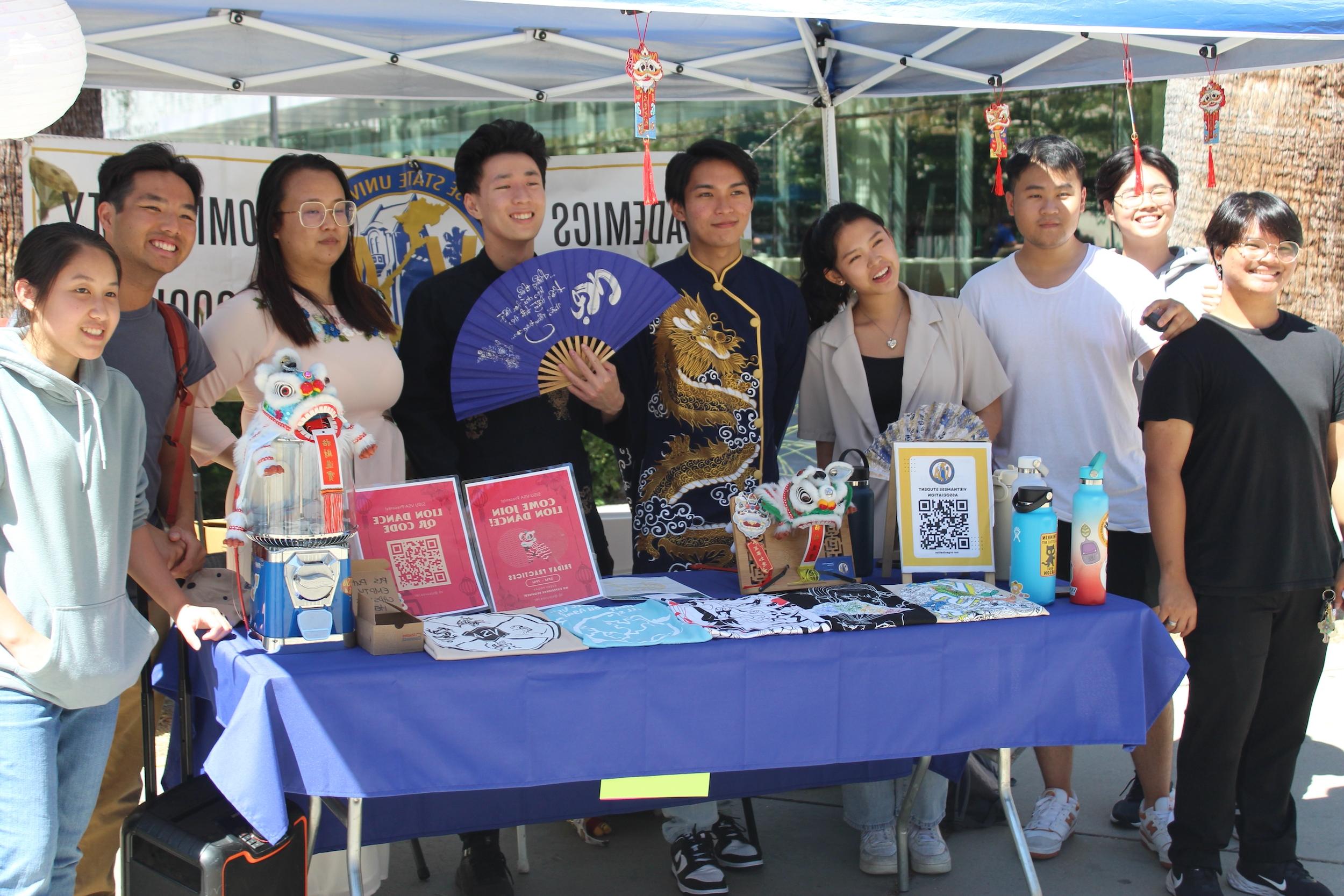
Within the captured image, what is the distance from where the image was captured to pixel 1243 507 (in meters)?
2.64

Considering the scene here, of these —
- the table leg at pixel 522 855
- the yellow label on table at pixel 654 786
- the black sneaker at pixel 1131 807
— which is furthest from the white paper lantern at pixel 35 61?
the black sneaker at pixel 1131 807

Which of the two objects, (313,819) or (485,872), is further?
(485,872)

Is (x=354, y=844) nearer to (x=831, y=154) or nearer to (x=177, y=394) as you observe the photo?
(x=177, y=394)

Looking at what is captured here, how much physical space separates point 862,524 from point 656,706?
0.75 metres

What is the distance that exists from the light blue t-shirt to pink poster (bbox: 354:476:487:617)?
0.20m

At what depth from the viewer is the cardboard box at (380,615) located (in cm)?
213

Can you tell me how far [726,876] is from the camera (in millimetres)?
3057

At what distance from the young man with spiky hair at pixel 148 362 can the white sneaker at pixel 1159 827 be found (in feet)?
8.41

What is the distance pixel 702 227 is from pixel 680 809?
4.98 ft

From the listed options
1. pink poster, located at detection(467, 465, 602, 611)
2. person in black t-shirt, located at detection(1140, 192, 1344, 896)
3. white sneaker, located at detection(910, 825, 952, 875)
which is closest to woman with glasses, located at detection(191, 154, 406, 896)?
pink poster, located at detection(467, 465, 602, 611)

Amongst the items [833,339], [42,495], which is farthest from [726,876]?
[42,495]

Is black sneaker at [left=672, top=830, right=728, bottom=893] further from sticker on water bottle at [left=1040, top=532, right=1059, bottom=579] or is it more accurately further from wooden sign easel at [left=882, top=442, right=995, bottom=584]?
sticker on water bottle at [left=1040, top=532, right=1059, bottom=579]

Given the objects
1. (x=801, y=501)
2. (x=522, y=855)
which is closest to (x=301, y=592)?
(x=801, y=501)

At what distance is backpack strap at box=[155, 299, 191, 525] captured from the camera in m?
2.61
